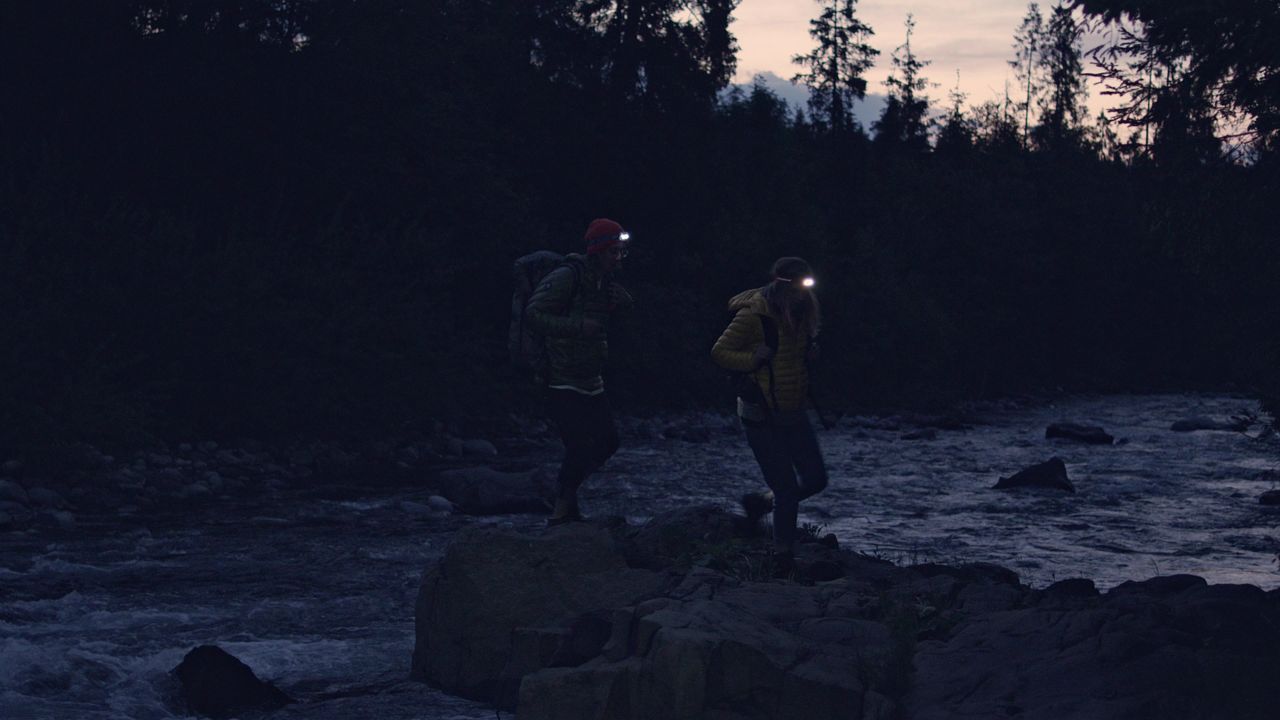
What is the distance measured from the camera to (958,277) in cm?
5159

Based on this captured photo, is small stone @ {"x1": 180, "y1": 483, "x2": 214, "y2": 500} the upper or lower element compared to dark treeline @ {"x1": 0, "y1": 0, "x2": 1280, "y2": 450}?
lower

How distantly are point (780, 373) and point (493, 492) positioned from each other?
684 centimetres

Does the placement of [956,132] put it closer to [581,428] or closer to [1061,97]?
[1061,97]

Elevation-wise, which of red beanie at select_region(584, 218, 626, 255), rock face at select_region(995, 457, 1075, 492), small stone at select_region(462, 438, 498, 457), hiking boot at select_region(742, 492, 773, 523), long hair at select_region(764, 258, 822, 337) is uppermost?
red beanie at select_region(584, 218, 626, 255)

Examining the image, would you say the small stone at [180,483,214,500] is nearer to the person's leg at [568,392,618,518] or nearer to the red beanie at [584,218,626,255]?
the person's leg at [568,392,618,518]

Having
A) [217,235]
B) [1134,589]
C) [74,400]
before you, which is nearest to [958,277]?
[217,235]

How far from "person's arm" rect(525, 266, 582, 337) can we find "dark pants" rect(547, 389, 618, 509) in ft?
1.58

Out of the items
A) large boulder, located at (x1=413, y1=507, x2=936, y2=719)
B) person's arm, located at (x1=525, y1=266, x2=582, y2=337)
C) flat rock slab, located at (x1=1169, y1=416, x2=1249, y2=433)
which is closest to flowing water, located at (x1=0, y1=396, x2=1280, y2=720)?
large boulder, located at (x1=413, y1=507, x2=936, y2=719)

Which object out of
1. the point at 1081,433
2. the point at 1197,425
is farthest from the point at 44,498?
the point at 1197,425

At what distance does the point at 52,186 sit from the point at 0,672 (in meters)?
13.9

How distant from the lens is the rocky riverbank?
584cm

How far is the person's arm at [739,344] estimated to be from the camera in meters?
8.50

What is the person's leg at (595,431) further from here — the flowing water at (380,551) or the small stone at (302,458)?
the small stone at (302,458)

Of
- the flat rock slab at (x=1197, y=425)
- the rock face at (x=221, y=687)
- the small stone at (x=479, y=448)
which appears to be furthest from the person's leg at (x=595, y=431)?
the flat rock slab at (x=1197, y=425)
